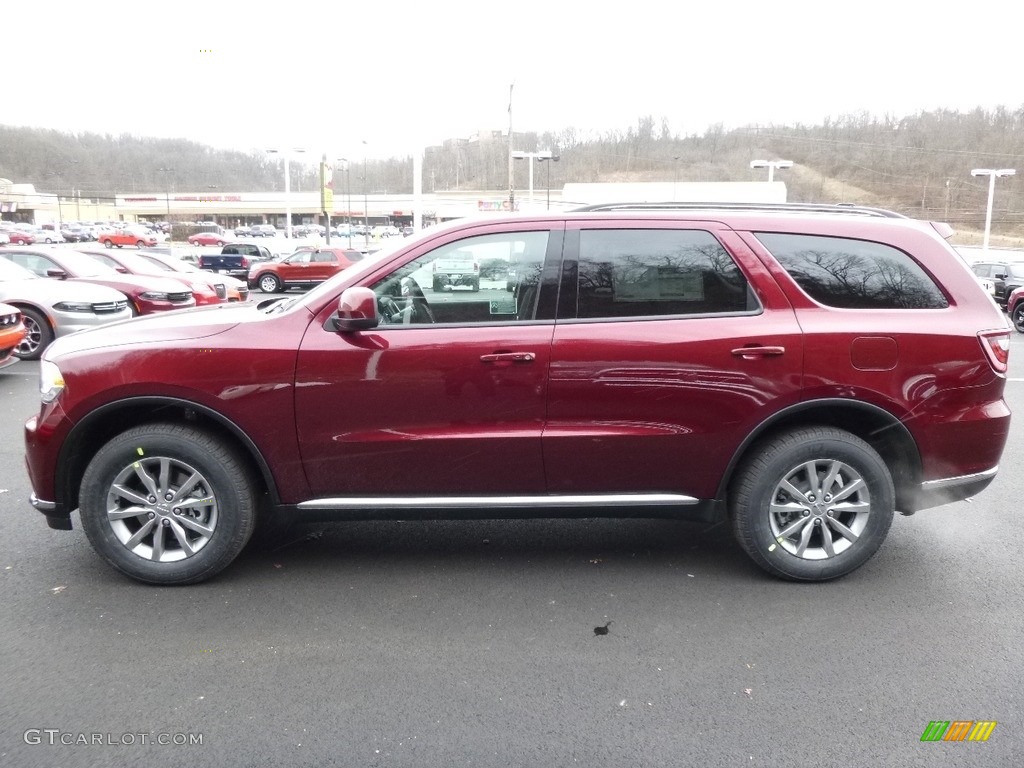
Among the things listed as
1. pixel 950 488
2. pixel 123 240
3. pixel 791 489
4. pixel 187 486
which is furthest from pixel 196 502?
pixel 123 240

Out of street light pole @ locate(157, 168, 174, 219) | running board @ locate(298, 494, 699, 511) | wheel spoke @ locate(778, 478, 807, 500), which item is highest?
street light pole @ locate(157, 168, 174, 219)

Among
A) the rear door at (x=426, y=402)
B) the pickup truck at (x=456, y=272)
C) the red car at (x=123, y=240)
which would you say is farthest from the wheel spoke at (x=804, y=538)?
the red car at (x=123, y=240)

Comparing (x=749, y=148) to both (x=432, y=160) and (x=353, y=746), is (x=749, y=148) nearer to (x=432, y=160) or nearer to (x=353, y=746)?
(x=432, y=160)

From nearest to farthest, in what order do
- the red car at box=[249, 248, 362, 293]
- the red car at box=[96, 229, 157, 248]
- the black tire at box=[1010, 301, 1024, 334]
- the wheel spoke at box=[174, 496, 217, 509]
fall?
the wheel spoke at box=[174, 496, 217, 509] < the black tire at box=[1010, 301, 1024, 334] < the red car at box=[249, 248, 362, 293] < the red car at box=[96, 229, 157, 248]

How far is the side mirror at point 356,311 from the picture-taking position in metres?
3.62

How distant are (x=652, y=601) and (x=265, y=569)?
2.01m

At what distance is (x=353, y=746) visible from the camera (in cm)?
269

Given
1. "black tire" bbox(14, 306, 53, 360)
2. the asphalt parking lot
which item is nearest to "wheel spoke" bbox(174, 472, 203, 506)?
the asphalt parking lot

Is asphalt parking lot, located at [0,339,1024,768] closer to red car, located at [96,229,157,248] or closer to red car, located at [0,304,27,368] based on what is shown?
red car, located at [0,304,27,368]

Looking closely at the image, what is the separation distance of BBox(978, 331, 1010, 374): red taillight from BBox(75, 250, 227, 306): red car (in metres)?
13.5

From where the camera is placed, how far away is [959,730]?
2801 millimetres

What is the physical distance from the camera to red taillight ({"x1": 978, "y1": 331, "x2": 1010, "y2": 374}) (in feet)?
12.7

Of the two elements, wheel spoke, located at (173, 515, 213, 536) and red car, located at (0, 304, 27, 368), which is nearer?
wheel spoke, located at (173, 515, 213, 536)

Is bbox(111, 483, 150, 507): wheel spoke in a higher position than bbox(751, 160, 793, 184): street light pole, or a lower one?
lower
